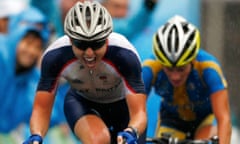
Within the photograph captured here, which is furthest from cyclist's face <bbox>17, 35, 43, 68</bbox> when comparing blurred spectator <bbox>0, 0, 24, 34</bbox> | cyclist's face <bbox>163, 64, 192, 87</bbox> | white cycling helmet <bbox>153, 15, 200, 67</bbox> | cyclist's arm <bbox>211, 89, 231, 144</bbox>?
cyclist's arm <bbox>211, 89, 231, 144</bbox>

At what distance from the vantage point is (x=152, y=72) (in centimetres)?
1037

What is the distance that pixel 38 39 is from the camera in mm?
12742

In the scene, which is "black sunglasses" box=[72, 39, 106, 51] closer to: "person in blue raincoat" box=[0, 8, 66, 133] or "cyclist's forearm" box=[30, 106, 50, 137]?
"cyclist's forearm" box=[30, 106, 50, 137]

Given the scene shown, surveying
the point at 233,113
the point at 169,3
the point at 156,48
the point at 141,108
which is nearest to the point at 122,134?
the point at 141,108

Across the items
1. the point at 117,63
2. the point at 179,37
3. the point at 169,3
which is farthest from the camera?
the point at 169,3

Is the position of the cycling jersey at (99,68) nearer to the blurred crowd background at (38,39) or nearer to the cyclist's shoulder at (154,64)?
the cyclist's shoulder at (154,64)

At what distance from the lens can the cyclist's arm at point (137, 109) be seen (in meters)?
8.91

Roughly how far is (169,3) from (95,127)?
512 centimetres

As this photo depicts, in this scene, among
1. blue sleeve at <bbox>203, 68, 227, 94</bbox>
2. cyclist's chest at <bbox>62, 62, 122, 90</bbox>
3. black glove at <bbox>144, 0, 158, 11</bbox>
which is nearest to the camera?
cyclist's chest at <bbox>62, 62, 122, 90</bbox>

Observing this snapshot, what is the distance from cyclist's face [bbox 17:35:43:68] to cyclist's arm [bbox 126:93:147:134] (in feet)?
12.1

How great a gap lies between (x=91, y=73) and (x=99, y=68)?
0.11 meters

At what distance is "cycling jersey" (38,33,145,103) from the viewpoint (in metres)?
9.03

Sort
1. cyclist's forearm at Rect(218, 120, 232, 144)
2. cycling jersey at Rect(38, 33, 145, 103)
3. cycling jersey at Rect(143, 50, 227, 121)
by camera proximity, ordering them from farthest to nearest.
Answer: cycling jersey at Rect(143, 50, 227, 121), cyclist's forearm at Rect(218, 120, 232, 144), cycling jersey at Rect(38, 33, 145, 103)

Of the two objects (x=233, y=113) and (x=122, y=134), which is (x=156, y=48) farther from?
(x=233, y=113)
